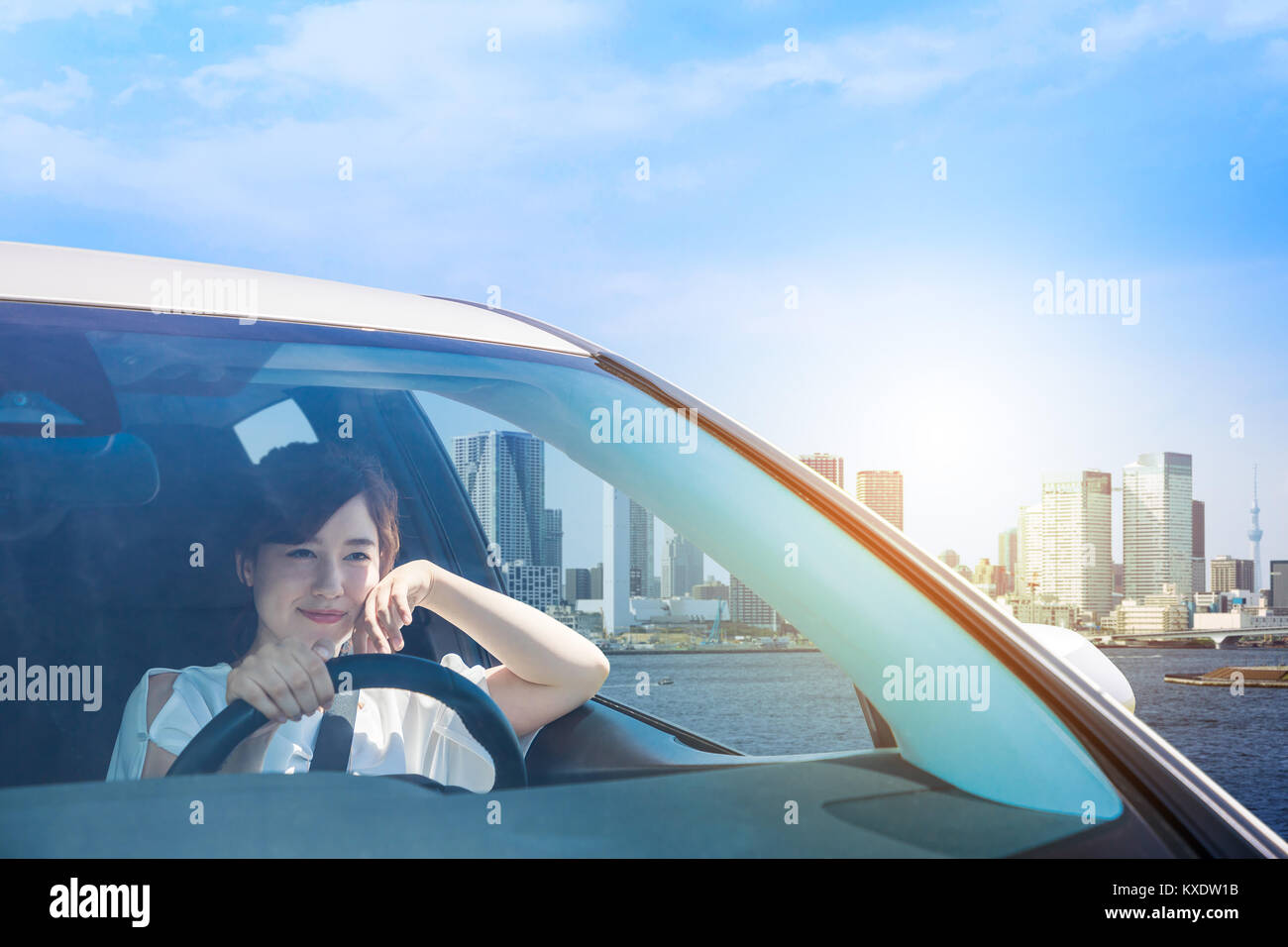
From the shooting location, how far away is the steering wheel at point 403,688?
3.16 feet

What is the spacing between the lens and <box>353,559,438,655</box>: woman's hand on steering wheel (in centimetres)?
132

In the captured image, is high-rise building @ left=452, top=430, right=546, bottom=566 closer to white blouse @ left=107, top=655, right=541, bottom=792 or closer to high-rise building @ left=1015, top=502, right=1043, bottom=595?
white blouse @ left=107, top=655, right=541, bottom=792

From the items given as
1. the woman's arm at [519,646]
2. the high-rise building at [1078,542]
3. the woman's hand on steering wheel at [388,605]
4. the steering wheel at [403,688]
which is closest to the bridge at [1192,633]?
the high-rise building at [1078,542]

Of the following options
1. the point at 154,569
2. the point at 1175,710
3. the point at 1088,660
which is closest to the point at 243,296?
the point at 154,569

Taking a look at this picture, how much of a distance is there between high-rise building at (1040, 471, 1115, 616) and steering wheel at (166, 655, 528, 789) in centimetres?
6903

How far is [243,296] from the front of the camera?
3.37 ft

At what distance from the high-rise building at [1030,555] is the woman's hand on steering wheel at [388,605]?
66729mm

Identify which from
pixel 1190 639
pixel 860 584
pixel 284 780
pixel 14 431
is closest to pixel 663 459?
pixel 860 584

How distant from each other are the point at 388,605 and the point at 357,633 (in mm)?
69

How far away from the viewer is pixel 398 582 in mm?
1335

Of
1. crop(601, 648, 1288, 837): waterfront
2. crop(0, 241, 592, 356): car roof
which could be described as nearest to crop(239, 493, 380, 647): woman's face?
crop(0, 241, 592, 356): car roof
